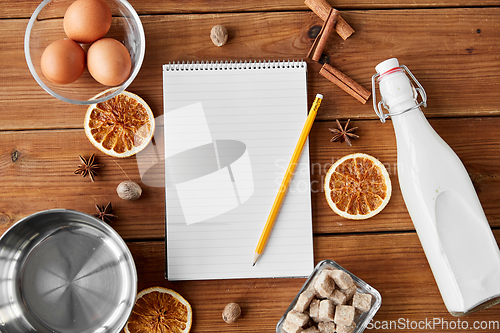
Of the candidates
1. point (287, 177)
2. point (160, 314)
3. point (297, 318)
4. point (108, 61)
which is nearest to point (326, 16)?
point (287, 177)

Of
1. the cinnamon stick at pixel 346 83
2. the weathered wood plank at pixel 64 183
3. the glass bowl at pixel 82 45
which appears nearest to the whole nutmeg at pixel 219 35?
the glass bowl at pixel 82 45

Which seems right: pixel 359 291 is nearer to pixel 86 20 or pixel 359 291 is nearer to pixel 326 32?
pixel 326 32

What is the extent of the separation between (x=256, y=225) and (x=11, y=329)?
688mm

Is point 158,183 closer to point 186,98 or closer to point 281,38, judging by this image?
point 186,98

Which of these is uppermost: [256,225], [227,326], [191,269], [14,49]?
[14,49]

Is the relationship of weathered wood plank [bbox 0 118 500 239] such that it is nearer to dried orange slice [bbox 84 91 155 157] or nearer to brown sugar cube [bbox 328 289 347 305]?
dried orange slice [bbox 84 91 155 157]

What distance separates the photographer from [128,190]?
0.91 metres

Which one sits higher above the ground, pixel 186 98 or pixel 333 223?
pixel 186 98

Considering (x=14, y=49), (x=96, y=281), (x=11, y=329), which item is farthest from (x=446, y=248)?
(x=14, y=49)

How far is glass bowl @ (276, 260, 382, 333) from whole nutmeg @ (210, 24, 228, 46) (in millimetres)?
669

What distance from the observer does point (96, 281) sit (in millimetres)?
899

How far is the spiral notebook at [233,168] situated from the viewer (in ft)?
3.06

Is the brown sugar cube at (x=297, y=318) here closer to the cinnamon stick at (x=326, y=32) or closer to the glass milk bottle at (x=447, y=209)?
the glass milk bottle at (x=447, y=209)

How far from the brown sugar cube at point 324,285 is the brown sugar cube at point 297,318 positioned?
71mm
